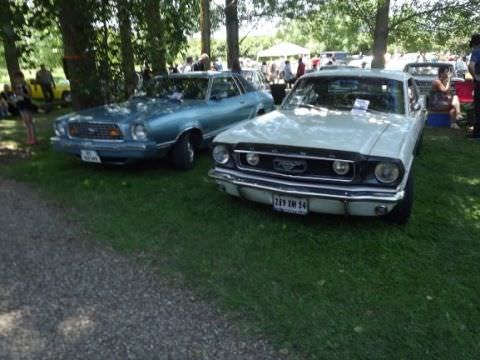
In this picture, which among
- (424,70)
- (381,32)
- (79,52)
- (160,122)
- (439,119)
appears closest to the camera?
(160,122)

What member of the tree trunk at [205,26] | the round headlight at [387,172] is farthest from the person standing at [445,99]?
the tree trunk at [205,26]

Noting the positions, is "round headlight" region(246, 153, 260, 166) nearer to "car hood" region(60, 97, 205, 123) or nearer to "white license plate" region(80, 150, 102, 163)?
"car hood" region(60, 97, 205, 123)

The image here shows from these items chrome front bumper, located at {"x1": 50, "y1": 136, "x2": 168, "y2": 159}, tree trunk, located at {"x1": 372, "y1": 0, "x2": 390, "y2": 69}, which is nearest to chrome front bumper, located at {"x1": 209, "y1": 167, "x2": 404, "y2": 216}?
chrome front bumper, located at {"x1": 50, "y1": 136, "x2": 168, "y2": 159}

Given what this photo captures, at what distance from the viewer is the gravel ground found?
109 inches

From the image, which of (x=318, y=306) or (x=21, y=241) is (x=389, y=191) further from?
(x=21, y=241)

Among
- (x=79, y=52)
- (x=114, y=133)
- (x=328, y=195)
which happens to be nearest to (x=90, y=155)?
(x=114, y=133)

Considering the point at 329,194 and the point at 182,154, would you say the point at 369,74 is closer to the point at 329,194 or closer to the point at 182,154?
the point at 329,194

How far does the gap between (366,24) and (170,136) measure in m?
14.1

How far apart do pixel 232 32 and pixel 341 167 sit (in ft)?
32.5

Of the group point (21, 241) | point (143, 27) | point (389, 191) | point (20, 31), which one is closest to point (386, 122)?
point (389, 191)

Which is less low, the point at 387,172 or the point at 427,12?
the point at 427,12

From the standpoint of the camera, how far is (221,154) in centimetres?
470

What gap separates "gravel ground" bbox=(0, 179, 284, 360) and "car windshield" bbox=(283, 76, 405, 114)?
3.09m

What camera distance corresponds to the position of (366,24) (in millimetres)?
17625
